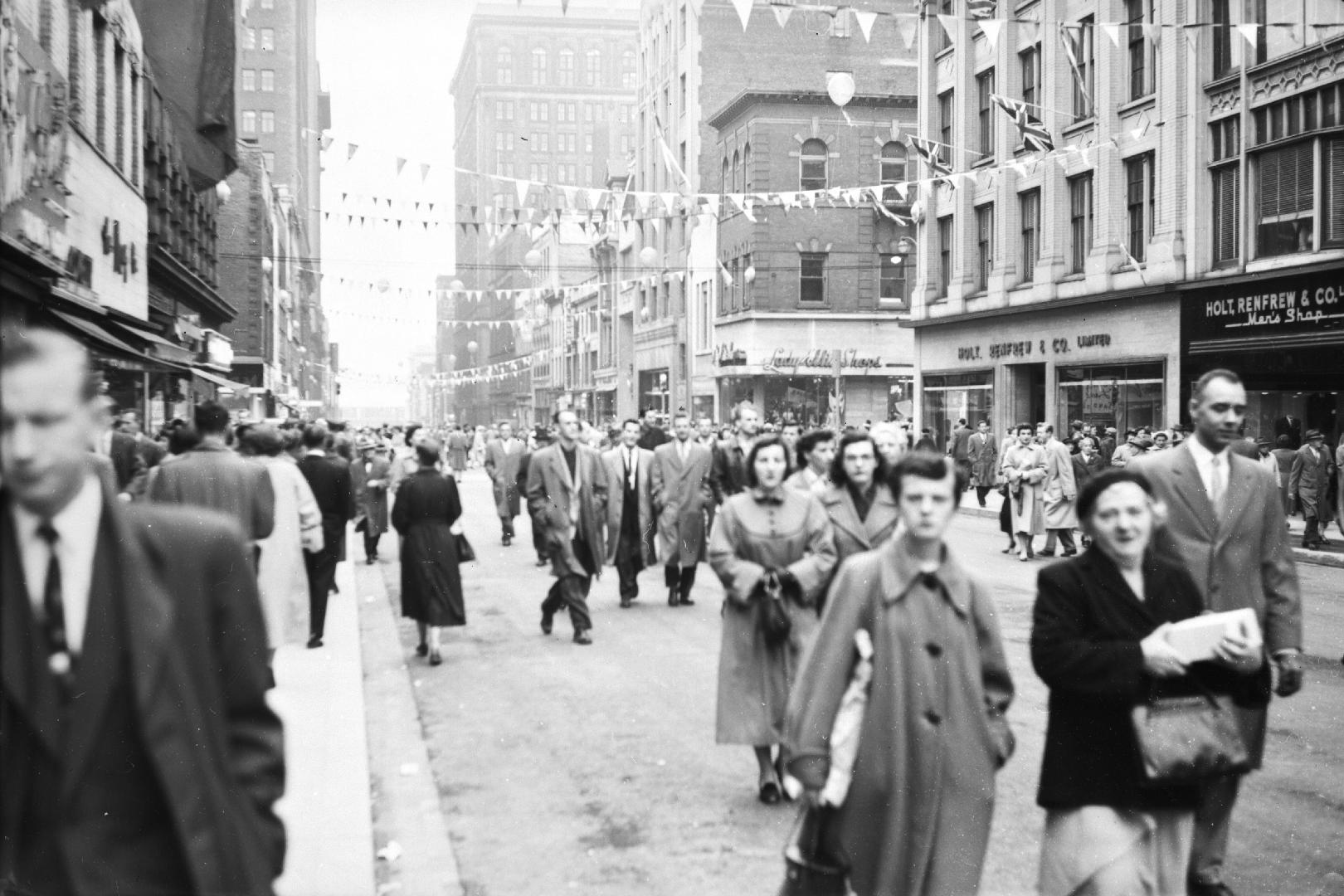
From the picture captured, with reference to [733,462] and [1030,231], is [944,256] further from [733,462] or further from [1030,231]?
[733,462]

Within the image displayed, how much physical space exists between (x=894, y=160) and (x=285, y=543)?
46.0 meters

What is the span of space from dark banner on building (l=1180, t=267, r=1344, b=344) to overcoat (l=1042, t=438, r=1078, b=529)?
891cm

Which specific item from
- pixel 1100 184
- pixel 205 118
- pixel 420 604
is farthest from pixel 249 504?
pixel 1100 184

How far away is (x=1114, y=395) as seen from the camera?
31250mm

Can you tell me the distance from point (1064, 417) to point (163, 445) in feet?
74.3

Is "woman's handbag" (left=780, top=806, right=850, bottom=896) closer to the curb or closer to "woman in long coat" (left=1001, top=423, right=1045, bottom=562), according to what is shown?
the curb

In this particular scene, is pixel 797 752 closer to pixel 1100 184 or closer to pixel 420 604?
pixel 420 604

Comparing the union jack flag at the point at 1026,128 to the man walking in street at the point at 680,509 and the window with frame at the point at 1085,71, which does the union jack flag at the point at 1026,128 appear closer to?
the window with frame at the point at 1085,71

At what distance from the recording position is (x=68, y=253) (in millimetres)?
19125

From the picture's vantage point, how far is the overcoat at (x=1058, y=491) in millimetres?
18391

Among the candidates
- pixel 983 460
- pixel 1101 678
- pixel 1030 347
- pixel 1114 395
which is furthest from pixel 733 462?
pixel 1030 347

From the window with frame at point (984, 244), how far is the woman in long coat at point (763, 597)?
103ft

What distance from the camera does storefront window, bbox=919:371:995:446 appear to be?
37.4 meters

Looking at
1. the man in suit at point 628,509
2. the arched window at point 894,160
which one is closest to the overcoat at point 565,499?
the man in suit at point 628,509
